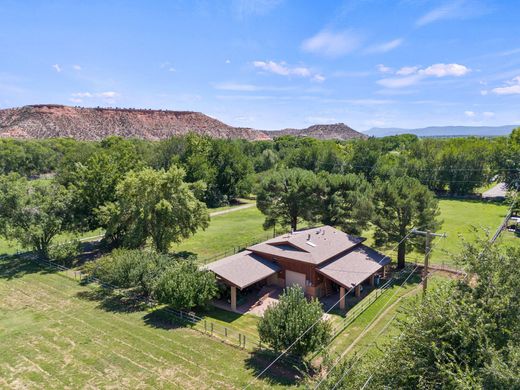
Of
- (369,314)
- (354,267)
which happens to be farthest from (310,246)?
(369,314)

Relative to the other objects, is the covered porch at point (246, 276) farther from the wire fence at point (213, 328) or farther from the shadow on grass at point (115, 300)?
the shadow on grass at point (115, 300)

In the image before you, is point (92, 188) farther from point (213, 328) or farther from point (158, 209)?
point (213, 328)

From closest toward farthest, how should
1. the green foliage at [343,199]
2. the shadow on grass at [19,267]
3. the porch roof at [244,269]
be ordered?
the porch roof at [244,269] < the shadow on grass at [19,267] < the green foliage at [343,199]

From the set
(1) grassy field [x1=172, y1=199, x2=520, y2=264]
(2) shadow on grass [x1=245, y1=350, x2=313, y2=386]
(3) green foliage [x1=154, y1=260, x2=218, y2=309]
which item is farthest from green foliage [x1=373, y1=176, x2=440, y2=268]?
(2) shadow on grass [x1=245, y1=350, x2=313, y2=386]

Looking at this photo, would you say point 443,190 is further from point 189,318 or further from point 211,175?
point 189,318

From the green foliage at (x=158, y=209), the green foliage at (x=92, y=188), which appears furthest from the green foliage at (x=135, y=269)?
the green foliage at (x=92, y=188)
